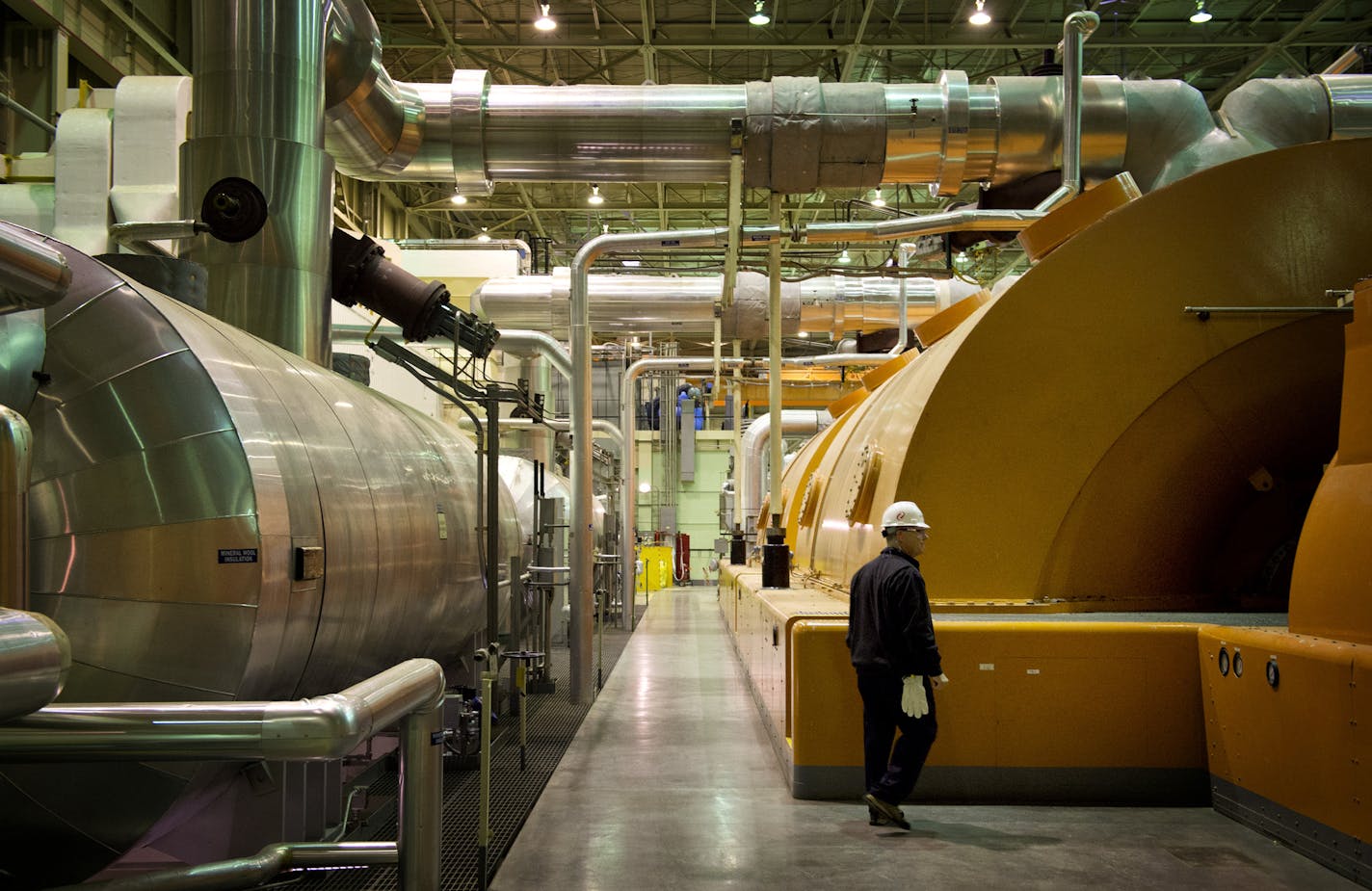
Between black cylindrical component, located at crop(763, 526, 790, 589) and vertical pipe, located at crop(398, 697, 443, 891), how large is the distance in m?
5.97

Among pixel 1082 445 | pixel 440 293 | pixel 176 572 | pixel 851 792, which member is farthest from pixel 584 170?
pixel 176 572

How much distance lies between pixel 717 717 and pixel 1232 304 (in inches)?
182

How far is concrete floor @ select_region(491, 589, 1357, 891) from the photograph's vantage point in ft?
13.7

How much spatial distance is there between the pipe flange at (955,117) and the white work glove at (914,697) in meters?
4.42

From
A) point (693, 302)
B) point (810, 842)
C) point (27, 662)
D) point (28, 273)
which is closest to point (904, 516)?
point (810, 842)

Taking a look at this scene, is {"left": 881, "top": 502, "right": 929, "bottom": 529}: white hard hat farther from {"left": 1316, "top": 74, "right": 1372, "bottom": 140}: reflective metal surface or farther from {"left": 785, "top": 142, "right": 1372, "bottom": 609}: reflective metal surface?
{"left": 1316, "top": 74, "right": 1372, "bottom": 140}: reflective metal surface

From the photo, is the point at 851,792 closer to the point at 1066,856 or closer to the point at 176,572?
the point at 1066,856

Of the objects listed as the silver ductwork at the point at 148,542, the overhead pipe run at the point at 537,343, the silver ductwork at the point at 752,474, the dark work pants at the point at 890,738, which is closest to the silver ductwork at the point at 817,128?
the overhead pipe run at the point at 537,343

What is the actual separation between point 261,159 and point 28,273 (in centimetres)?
315

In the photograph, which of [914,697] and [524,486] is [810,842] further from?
[524,486]

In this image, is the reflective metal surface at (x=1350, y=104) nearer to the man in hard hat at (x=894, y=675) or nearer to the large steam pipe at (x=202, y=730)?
the man in hard hat at (x=894, y=675)

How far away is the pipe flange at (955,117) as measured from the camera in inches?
297

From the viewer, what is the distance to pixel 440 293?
21.9 ft

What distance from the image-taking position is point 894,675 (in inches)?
195
